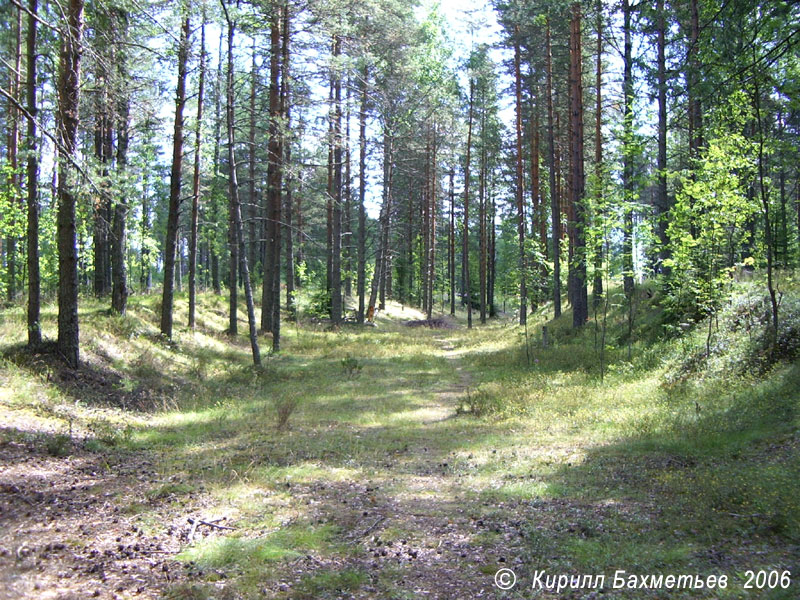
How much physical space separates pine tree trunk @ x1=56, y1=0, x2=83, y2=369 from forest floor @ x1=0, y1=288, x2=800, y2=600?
58cm

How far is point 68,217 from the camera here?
980cm

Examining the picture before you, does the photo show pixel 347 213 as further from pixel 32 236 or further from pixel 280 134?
pixel 32 236

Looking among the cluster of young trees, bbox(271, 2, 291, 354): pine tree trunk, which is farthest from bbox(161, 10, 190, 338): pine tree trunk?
bbox(271, 2, 291, 354): pine tree trunk

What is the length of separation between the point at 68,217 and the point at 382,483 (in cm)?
780

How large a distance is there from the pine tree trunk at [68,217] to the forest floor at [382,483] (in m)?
0.58

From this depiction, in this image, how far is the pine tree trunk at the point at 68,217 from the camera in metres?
9.12

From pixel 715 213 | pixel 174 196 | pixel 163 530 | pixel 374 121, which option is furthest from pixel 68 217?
pixel 374 121

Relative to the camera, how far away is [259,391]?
42.2 feet

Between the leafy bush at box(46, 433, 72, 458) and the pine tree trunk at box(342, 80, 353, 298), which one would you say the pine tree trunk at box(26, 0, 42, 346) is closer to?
the leafy bush at box(46, 433, 72, 458)

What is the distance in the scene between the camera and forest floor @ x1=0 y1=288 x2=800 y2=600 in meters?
4.08

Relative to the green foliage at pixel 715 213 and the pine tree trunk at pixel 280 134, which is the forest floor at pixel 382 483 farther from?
the pine tree trunk at pixel 280 134

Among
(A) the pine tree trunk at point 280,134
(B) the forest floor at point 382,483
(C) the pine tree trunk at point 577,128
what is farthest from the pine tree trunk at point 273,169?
(C) the pine tree trunk at point 577,128

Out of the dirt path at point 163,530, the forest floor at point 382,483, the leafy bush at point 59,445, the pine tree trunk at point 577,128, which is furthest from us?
the pine tree trunk at point 577,128

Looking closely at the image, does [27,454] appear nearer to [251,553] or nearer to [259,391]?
[251,553]
